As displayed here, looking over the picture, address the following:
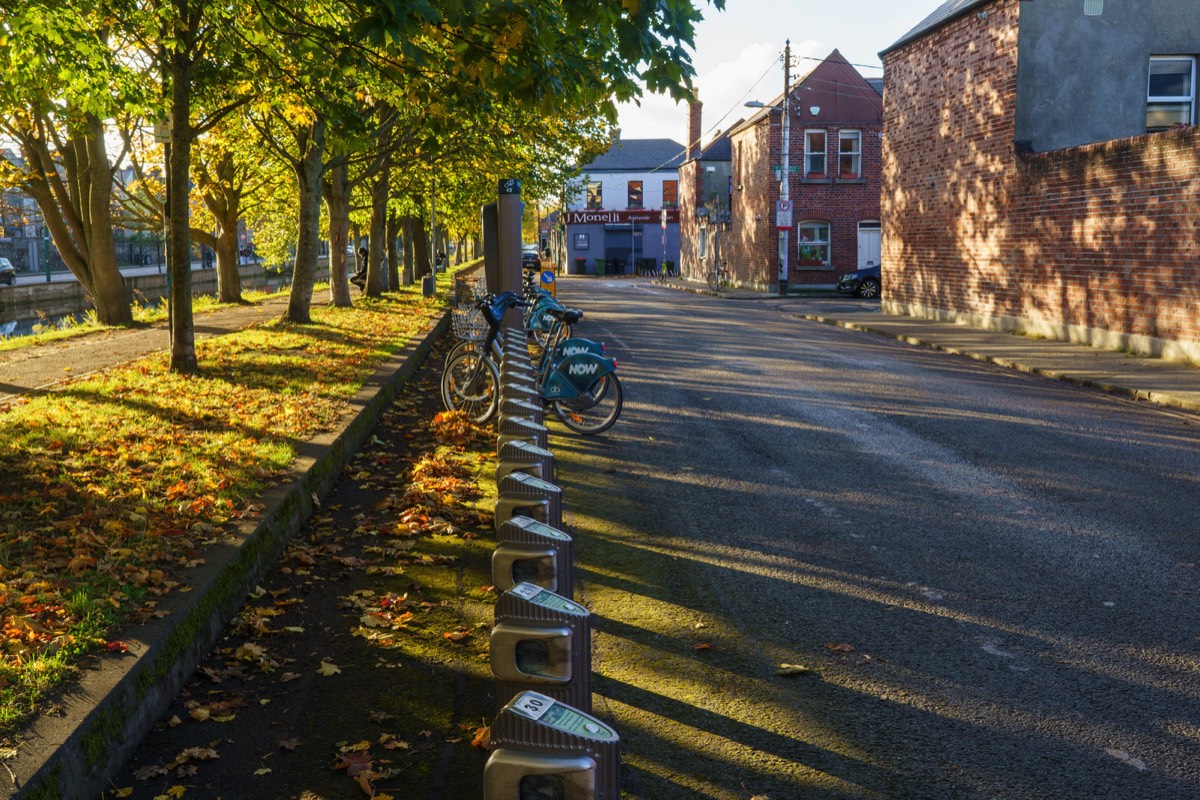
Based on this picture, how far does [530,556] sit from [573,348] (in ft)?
21.6

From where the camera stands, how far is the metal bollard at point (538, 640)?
3.35m

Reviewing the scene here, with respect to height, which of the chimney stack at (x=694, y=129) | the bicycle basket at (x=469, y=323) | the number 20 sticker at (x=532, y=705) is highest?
the chimney stack at (x=694, y=129)

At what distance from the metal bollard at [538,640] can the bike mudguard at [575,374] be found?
23.1ft

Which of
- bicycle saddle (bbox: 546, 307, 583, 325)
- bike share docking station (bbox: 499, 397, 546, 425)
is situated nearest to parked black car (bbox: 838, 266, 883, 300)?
bicycle saddle (bbox: 546, 307, 583, 325)

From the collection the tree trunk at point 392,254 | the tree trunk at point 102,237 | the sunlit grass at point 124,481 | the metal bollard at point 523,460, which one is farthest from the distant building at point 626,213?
the metal bollard at point 523,460

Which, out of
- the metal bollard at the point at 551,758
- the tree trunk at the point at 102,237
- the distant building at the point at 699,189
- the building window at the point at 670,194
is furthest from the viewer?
the building window at the point at 670,194

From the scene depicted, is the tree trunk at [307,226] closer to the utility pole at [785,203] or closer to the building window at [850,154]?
the utility pole at [785,203]

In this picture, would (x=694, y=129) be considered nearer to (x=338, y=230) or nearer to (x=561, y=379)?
(x=338, y=230)

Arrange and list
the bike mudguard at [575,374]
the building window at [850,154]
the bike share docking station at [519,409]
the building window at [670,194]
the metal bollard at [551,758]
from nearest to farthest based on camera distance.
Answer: the metal bollard at [551,758] → the bike share docking station at [519,409] → the bike mudguard at [575,374] → the building window at [850,154] → the building window at [670,194]

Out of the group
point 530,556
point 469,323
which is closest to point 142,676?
point 530,556

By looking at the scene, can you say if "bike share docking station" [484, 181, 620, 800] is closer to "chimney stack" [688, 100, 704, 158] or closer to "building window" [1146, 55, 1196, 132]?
"building window" [1146, 55, 1196, 132]

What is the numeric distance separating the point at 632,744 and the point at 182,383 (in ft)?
32.4

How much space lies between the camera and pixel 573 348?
10523mm

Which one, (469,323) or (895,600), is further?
(469,323)
